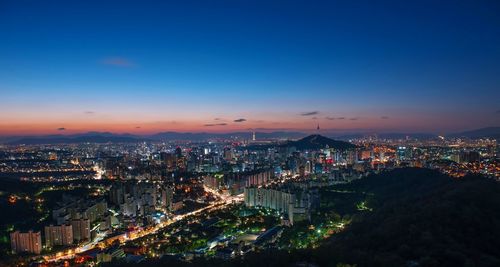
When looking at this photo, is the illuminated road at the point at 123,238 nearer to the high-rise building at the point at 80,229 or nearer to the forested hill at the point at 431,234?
the high-rise building at the point at 80,229

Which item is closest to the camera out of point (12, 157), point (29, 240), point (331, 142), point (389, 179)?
point (29, 240)

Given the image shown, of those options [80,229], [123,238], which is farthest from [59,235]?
[123,238]

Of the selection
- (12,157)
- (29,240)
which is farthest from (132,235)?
(12,157)

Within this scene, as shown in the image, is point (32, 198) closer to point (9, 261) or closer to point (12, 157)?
point (9, 261)

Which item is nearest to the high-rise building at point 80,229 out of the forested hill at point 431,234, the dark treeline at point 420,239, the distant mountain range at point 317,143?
the dark treeline at point 420,239

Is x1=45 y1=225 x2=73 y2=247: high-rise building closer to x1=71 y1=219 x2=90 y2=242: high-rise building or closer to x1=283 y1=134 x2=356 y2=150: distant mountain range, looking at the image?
x1=71 y1=219 x2=90 y2=242: high-rise building

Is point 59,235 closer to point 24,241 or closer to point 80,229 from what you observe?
point 80,229
